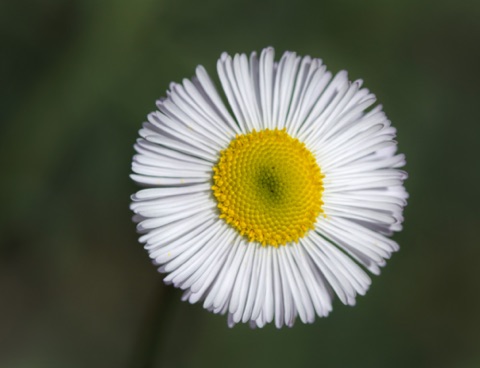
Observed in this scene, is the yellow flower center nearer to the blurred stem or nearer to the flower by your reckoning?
the flower

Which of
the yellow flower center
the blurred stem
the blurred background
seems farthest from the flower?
the blurred background

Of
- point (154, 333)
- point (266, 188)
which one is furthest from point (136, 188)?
point (266, 188)

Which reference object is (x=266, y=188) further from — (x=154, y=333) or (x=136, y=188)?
(x=136, y=188)

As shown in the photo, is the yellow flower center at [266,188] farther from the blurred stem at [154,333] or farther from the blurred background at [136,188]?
the blurred background at [136,188]

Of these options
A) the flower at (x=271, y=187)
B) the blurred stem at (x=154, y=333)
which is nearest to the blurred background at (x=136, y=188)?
the blurred stem at (x=154, y=333)

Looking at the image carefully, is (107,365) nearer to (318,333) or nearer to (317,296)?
(318,333)

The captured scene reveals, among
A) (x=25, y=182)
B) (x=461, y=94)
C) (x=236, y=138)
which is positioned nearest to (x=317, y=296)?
(x=236, y=138)

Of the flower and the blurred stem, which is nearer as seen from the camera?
the flower
